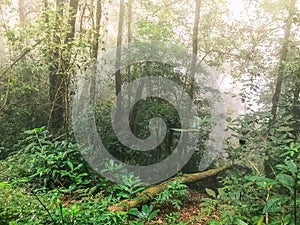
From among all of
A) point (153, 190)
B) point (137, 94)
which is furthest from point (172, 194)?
point (137, 94)

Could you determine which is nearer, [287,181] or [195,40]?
[287,181]

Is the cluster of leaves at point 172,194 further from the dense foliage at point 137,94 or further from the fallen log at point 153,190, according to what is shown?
the fallen log at point 153,190

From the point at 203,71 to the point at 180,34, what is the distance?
1.68 metres

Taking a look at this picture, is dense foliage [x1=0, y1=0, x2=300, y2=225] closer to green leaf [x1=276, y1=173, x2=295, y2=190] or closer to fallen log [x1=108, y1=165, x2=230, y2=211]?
fallen log [x1=108, y1=165, x2=230, y2=211]

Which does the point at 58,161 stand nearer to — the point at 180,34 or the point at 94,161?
the point at 94,161

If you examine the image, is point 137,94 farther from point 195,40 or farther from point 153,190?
point 153,190

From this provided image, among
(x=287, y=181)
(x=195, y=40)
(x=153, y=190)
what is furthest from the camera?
(x=195, y=40)

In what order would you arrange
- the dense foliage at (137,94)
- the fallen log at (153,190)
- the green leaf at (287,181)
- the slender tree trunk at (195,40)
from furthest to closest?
1. the slender tree trunk at (195,40)
2. the dense foliage at (137,94)
3. the fallen log at (153,190)
4. the green leaf at (287,181)

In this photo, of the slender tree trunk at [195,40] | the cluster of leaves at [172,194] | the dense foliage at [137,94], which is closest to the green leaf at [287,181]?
the dense foliage at [137,94]

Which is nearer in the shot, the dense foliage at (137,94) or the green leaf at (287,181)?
the green leaf at (287,181)

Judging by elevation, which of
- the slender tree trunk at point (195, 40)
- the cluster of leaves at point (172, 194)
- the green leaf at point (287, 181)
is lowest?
the cluster of leaves at point (172, 194)

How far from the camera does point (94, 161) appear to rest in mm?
4957

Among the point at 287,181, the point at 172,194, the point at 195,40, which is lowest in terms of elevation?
the point at 172,194

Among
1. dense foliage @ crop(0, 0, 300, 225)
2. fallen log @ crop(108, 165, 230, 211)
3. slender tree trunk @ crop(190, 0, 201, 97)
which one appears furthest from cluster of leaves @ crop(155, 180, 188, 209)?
slender tree trunk @ crop(190, 0, 201, 97)
